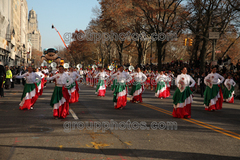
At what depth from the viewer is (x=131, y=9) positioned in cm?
3406

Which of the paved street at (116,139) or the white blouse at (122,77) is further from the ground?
the white blouse at (122,77)

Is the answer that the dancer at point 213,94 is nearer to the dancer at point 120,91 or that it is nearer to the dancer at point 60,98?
the dancer at point 120,91

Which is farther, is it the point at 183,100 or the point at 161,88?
the point at 161,88

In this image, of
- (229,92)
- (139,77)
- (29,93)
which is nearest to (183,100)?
(139,77)

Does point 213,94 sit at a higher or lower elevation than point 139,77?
lower

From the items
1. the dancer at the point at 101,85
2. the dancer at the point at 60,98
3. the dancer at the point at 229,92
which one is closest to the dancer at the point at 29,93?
the dancer at the point at 60,98

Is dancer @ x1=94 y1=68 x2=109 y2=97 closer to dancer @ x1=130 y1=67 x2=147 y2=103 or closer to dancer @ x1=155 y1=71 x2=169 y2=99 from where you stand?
dancer @ x1=155 y1=71 x2=169 y2=99

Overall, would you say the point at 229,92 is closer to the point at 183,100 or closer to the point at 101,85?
the point at 101,85

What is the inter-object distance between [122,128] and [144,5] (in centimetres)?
2465

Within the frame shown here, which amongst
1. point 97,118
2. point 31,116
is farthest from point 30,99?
point 97,118

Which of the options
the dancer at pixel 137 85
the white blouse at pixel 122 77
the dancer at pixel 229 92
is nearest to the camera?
the white blouse at pixel 122 77

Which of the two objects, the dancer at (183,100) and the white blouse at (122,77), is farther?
A: the white blouse at (122,77)

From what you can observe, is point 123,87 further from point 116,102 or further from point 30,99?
point 30,99

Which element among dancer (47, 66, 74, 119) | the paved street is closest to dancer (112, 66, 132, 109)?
the paved street
